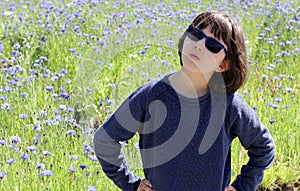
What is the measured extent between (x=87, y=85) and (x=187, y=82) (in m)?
2.30

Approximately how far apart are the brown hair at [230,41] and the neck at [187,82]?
5 centimetres

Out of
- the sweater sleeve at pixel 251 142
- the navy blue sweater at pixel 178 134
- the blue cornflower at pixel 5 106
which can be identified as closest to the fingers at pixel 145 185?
the navy blue sweater at pixel 178 134

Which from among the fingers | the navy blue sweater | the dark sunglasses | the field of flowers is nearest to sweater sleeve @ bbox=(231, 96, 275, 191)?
the navy blue sweater

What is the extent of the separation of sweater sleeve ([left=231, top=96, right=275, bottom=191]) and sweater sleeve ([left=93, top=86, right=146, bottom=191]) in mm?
356

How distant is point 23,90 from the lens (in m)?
4.19

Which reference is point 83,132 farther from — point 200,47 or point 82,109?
point 200,47

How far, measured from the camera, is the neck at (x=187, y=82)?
1.98 meters

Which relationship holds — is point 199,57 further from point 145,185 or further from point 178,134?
point 145,185

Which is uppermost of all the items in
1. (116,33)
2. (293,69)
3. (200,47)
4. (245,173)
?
(200,47)

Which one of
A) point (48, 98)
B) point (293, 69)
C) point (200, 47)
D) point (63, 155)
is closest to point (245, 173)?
point (200, 47)

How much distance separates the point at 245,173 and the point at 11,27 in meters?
3.91

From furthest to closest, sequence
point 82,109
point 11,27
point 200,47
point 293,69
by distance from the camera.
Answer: point 11,27
point 293,69
point 82,109
point 200,47

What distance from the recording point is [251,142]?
2.10m

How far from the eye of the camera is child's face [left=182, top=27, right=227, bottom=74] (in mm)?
1915
